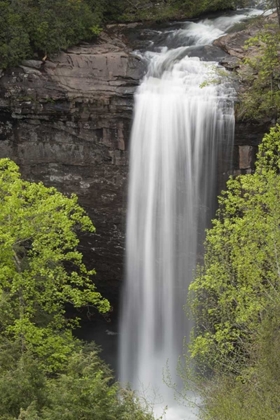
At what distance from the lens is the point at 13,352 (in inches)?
470

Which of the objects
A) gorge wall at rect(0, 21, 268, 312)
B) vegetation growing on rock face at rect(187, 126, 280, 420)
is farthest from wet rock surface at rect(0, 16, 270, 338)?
vegetation growing on rock face at rect(187, 126, 280, 420)

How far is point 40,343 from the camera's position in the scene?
1288 centimetres

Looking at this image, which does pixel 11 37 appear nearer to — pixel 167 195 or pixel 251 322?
pixel 167 195

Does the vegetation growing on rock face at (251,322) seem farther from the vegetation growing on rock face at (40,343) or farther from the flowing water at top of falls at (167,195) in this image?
the flowing water at top of falls at (167,195)

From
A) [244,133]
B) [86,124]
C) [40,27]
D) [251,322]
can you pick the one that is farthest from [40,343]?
[40,27]

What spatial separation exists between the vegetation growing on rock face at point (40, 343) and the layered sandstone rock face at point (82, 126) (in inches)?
267

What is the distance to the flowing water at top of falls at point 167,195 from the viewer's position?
18203 mm

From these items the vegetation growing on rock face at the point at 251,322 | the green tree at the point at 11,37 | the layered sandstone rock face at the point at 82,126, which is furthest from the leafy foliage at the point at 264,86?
the green tree at the point at 11,37

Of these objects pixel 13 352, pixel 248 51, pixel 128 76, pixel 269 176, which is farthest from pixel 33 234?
pixel 248 51

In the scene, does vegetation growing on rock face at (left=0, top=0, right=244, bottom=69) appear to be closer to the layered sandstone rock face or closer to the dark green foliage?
the dark green foliage

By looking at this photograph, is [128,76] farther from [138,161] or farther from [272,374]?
[272,374]

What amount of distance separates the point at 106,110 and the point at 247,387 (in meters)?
11.9

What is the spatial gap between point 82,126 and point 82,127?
0.04 metres

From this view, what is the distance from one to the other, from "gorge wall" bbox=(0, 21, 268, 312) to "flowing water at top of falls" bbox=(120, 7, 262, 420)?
585mm
